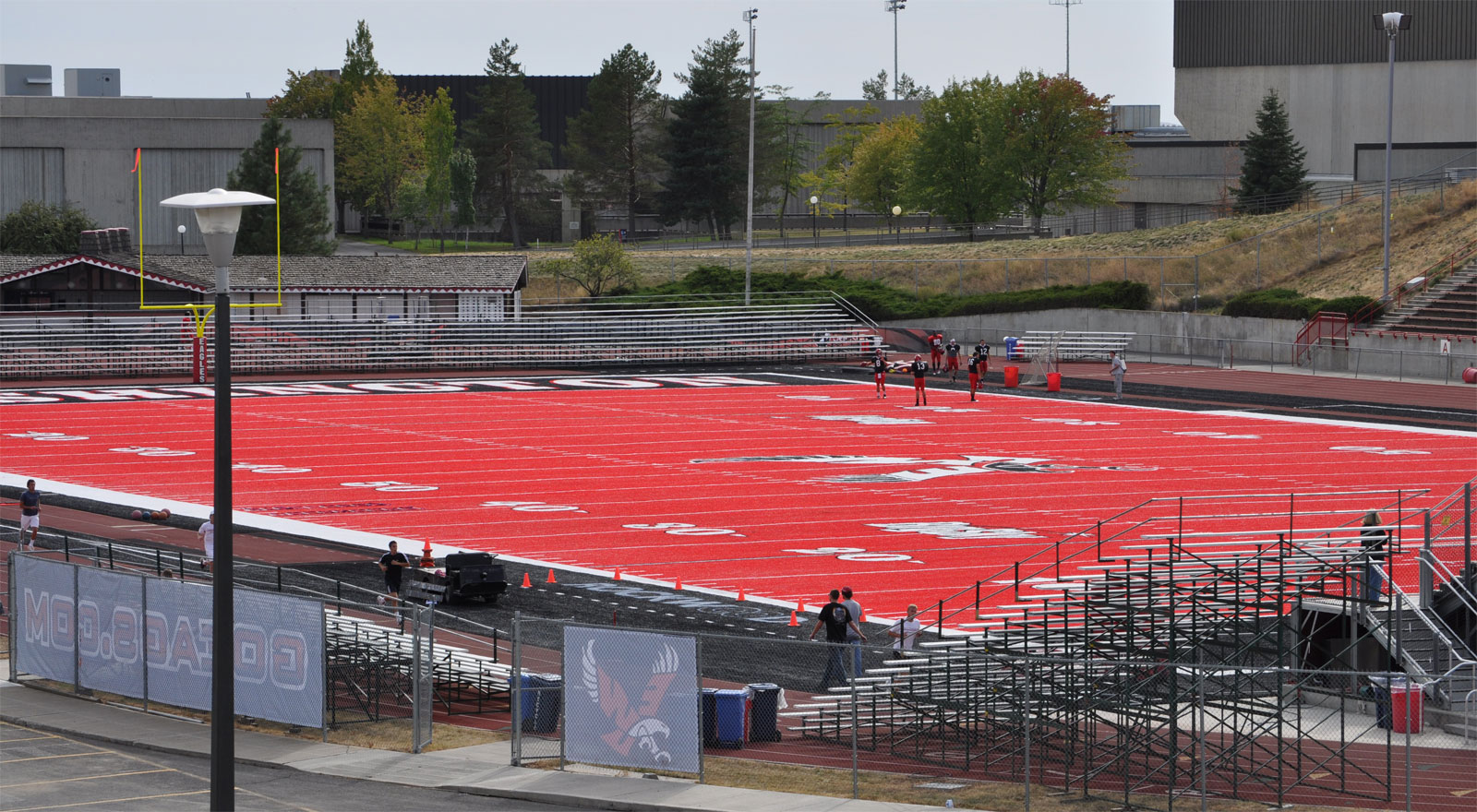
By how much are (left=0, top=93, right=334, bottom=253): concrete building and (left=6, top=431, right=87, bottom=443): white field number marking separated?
135 feet

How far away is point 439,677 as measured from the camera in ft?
67.1

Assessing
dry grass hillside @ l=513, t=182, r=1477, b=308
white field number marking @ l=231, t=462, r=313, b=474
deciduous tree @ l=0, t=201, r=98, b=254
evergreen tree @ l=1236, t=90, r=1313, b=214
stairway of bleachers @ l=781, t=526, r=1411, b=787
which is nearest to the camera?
stairway of bleachers @ l=781, t=526, r=1411, b=787

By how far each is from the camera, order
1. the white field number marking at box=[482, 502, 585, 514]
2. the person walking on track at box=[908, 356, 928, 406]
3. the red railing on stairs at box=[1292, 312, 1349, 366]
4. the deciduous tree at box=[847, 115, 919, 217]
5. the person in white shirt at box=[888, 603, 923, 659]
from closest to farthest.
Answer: the person in white shirt at box=[888, 603, 923, 659]
the white field number marking at box=[482, 502, 585, 514]
the person walking on track at box=[908, 356, 928, 406]
the red railing on stairs at box=[1292, 312, 1349, 366]
the deciduous tree at box=[847, 115, 919, 217]

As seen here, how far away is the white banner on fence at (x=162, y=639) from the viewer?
18.5m

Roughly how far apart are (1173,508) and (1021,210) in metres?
73.8

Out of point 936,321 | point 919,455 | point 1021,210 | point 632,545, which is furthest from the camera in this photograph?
point 1021,210

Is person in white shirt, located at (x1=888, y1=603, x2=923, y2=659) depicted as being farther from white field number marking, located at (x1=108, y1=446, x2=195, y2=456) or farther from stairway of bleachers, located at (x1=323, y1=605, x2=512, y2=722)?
white field number marking, located at (x1=108, y1=446, x2=195, y2=456)

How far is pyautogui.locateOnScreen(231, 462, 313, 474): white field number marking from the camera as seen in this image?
37.8 metres

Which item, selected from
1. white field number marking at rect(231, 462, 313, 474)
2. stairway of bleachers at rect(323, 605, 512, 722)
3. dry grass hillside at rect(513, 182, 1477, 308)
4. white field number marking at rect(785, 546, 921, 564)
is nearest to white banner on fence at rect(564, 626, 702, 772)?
stairway of bleachers at rect(323, 605, 512, 722)

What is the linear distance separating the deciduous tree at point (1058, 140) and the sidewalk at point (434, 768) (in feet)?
249

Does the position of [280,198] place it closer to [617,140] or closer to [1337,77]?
[617,140]

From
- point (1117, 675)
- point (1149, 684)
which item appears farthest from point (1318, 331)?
point (1117, 675)

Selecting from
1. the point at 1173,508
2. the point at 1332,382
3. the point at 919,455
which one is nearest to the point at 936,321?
the point at 1332,382

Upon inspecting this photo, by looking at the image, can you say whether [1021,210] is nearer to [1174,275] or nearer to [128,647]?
[1174,275]
